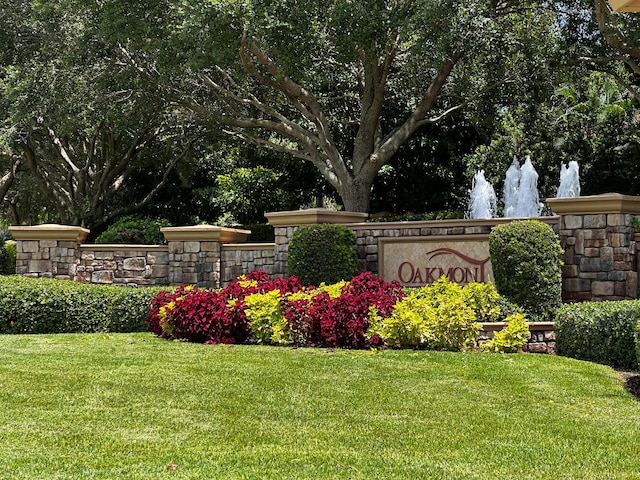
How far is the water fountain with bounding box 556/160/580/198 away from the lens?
20.1 m

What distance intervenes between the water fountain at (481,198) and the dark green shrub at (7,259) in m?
11.8

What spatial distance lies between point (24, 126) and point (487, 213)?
13442 mm

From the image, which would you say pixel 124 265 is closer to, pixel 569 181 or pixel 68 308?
pixel 68 308

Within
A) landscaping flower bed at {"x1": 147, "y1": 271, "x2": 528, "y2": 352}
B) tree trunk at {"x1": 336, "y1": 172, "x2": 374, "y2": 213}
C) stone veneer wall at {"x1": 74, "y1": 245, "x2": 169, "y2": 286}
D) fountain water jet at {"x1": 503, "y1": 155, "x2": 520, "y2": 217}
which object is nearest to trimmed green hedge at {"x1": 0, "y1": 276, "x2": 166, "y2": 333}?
landscaping flower bed at {"x1": 147, "y1": 271, "x2": 528, "y2": 352}

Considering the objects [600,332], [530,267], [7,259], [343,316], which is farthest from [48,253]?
[600,332]

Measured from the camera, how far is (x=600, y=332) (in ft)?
30.3

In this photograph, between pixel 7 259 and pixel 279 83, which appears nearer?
pixel 279 83

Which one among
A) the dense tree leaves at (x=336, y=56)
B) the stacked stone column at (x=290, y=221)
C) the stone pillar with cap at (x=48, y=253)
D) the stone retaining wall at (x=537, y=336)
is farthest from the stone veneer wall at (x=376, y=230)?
the dense tree leaves at (x=336, y=56)

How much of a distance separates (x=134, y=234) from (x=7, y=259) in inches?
144

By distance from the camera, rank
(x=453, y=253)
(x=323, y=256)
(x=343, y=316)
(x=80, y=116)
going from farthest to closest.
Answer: (x=80, y=116) < (x=323, y=256) < (x=453, y=253) < (x=343, y=316)

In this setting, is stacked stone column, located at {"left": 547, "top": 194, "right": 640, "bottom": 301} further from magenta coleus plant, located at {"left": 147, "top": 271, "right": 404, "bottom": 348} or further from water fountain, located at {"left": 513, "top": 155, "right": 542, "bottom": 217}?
water fountain, located at {"left": 513, "top": 155, "right": 542, "bottom": 217}

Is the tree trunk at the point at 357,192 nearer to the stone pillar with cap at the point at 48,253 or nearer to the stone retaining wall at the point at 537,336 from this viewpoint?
the stone pillar with cap at the point at 48,253

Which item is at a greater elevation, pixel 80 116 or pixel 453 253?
pixel 80 116

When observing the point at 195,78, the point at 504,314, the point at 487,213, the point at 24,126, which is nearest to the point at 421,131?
the point at 487,213
